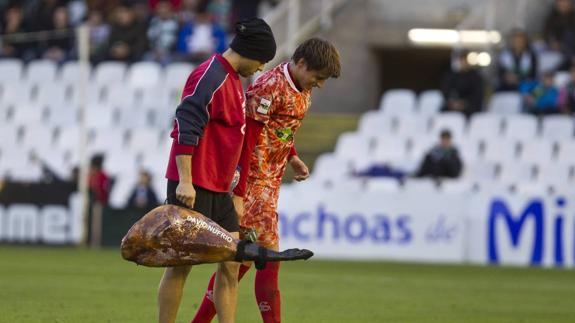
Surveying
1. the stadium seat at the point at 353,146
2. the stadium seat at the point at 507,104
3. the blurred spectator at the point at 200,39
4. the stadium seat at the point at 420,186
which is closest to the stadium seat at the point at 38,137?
the blurred spectator at the point at 200,39

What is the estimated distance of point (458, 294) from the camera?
14.9 metres

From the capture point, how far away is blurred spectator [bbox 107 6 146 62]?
2914 cm

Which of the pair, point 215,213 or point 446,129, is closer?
point 215,213

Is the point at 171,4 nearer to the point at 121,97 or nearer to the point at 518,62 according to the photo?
the point at 121,97

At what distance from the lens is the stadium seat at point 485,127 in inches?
958

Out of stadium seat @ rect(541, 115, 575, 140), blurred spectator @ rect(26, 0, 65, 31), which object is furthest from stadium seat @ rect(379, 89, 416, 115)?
blurred spectator @ rect(26, 0, 65, 31)

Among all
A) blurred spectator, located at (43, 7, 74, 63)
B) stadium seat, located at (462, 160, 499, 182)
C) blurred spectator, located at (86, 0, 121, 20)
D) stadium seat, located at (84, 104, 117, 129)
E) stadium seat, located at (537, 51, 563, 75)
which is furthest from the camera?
blurred spectator, located at (86, 0, 121, 20)

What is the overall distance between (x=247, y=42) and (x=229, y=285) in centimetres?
147

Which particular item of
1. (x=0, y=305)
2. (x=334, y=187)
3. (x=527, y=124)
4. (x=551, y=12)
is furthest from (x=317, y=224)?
(x=0, y=305)

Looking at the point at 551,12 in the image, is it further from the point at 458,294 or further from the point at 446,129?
the point at 458,294

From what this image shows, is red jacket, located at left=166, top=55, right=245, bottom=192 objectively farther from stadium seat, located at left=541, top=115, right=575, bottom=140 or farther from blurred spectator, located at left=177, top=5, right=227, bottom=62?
blurred spectator, located at left=177, top=5, right=227, bottom=62

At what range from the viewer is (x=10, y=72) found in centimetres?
2981

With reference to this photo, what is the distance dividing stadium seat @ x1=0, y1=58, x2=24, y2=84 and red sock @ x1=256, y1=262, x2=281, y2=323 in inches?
833

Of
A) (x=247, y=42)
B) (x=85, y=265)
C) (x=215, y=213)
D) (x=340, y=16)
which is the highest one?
(x=340, y=16)
